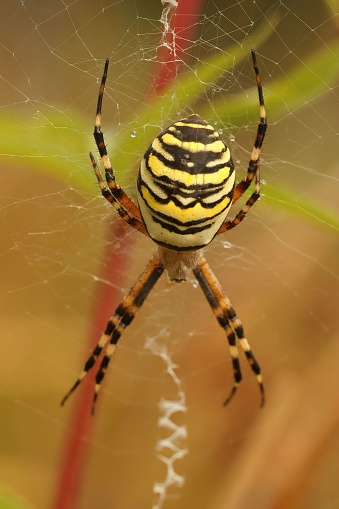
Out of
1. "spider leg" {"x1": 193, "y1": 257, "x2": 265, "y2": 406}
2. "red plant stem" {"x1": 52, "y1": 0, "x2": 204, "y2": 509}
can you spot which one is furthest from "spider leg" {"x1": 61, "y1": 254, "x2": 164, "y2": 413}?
"spider leg" {"x1": 193, "y1": 257, "x2": 265, "y2": 406}

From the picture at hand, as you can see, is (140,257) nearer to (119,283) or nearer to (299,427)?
(119,283)

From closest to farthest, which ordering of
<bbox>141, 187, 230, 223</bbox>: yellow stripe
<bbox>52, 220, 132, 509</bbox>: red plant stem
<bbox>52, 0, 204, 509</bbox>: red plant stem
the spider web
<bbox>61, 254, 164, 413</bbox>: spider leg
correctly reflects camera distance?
1. <bbox>141, 187, 230, 223</bbox>: yellow stripe
2. <bbox>52, 0, 204, 509</bbox>: red plant stem
3. <bbox>52, 220, 132, 509</bbox>: red plant stem
4. <bbox>61, 254, 164, 413</bbox>: spider leg
5. the spider web

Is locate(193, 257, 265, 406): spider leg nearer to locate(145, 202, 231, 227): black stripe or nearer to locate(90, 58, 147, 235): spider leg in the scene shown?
locate(90, 58, 147, 235): spider leg

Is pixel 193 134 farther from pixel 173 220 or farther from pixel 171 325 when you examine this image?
pixel 171 325

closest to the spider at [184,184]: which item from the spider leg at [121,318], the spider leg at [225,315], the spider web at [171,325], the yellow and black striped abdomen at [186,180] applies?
the yellow and black striped abdomen at [186,180]

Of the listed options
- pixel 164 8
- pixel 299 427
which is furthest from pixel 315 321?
pixel 164 8

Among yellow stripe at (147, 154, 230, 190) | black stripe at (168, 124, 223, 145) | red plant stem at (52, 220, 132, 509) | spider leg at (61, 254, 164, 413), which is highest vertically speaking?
black stripe at (168, 124, 223, 145)

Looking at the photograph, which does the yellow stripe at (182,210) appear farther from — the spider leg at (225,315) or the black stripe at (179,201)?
the spider leg at (225,315)

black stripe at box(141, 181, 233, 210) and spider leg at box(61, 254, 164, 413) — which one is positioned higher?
black stripe at box(141, 181, 233, 210)
